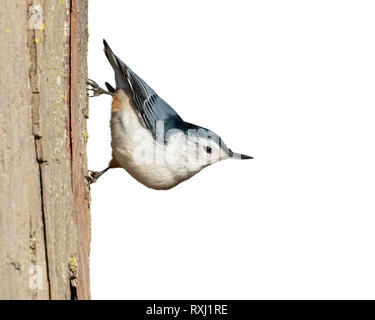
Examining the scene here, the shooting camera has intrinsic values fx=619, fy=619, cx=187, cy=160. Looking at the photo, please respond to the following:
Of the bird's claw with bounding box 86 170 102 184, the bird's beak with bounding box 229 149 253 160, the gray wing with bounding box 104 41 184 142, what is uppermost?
the gray wing with bounding box 104 41 184 142

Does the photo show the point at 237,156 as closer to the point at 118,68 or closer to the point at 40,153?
the point at 118,68

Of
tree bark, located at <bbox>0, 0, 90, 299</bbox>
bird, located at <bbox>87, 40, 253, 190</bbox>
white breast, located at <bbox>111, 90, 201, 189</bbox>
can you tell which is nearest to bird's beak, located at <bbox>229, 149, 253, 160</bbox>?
bird, located at <bbox>87, 40, 253, 190</bbox>

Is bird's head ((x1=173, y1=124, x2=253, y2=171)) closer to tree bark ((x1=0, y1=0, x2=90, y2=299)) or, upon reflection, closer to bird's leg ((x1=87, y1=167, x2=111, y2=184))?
bird's leg ((x1=87, y1=167, x2=111, y2=184))

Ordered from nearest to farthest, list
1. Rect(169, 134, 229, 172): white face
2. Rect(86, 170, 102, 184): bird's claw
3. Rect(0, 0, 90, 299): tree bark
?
Rect(0, 0, 90, 299): tree bark → Rect(86, 170, 102, 184): bird's claw → Rect(169, 134, 229, 172): white face

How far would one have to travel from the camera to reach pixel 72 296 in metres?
2.75

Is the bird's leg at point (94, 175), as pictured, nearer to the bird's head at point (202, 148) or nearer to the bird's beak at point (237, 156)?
the bird's head at point (202, 148)

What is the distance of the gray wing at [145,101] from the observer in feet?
11.9

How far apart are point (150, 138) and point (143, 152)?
111 mm

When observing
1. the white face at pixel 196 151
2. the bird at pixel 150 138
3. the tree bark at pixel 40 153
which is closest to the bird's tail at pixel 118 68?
the bird at pixel 150 138

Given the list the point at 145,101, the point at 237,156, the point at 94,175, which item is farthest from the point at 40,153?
the point at 237,156

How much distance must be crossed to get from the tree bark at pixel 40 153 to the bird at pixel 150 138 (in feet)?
2.02

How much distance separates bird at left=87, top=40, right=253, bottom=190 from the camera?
140 inches
